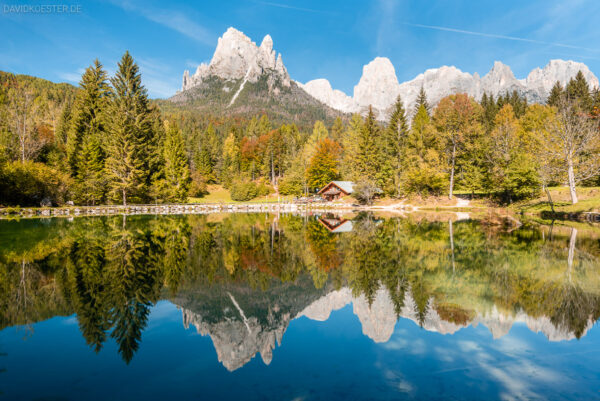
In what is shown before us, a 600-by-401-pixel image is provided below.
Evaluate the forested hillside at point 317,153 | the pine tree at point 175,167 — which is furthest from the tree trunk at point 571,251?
the pine tree at point 175,167

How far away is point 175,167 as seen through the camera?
178ft

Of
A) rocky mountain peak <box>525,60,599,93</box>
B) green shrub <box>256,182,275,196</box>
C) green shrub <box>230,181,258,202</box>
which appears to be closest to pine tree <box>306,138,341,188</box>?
green shrub <box>256,182,275,196</box>

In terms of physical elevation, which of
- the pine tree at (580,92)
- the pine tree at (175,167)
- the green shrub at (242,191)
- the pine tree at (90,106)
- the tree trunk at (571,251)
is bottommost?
the tree trunk at (571,251)

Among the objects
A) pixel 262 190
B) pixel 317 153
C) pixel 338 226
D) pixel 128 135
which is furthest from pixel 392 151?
pixel 128 135

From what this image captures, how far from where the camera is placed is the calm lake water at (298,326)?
4691 mm

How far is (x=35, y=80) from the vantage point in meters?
111

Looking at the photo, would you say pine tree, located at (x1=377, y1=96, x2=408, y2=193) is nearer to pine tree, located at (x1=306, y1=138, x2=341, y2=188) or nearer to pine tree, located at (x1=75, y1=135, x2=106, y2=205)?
pine tree, located at (x1=306, y1=138, x2=341, y2=188)

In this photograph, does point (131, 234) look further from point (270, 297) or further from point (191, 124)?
point (191, 124)

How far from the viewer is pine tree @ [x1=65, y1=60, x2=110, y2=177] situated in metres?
45.5

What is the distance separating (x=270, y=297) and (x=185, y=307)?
87.2 inches

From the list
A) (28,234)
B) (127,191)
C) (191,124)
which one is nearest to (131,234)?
(28,234)

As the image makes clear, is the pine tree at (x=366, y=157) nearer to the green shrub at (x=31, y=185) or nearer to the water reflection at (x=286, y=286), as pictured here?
the water reflection at (x=286, y=286)

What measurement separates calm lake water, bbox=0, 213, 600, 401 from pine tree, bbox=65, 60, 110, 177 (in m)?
39.2

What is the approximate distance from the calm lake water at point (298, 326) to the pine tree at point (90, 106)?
128ft
